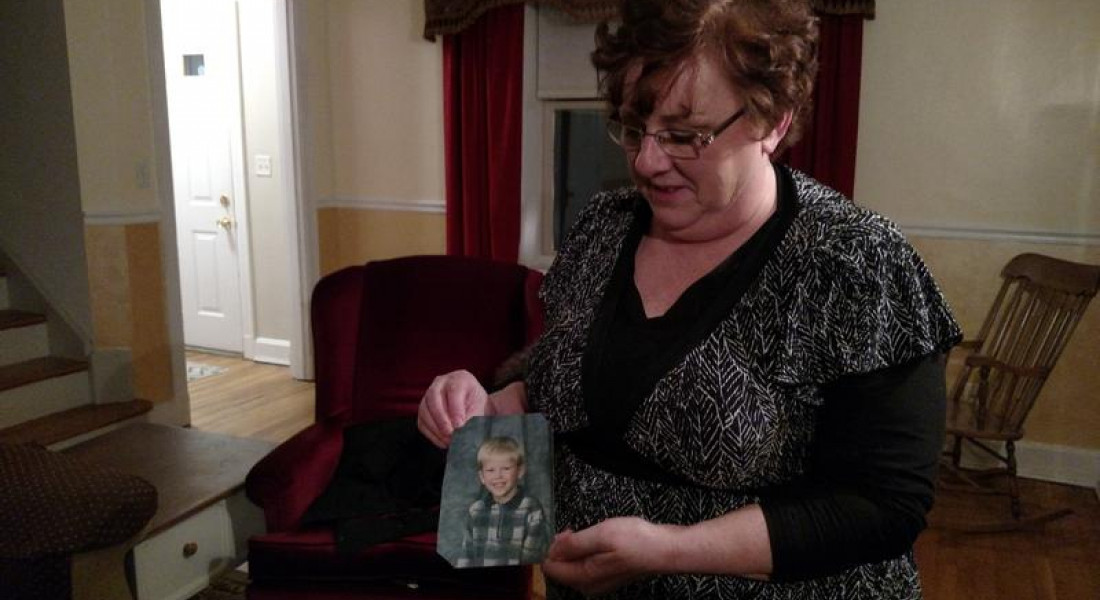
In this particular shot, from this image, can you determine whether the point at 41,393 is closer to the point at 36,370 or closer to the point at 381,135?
the point at 36,370

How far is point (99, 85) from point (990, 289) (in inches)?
146

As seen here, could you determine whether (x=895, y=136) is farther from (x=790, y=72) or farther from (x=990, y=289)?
(x=790, y=72)

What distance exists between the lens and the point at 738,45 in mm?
753

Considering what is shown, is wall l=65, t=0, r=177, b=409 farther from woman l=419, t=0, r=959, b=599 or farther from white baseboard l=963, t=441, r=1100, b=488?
white baseboard l=963, t=441, r=1100, b=488

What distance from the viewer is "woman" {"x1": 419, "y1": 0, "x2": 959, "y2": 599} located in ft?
2.39

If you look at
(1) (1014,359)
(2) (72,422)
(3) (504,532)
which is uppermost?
(3) (504,532)

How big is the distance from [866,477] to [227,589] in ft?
7.41

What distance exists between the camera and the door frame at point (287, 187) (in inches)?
136

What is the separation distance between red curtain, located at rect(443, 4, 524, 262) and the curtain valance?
42 mm

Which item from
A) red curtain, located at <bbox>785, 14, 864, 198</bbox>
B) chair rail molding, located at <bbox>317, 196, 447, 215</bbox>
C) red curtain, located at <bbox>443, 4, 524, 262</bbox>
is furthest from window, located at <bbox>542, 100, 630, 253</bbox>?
red curtain, located at <bbox>785, 14, 864, 198</bbox>

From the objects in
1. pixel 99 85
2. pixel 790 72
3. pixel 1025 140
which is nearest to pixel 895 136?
pixel 1025 140

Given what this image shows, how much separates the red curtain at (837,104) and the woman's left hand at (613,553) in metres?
2.67

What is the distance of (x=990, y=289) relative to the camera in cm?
311

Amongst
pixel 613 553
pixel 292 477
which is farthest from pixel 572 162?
pixel 613 553
